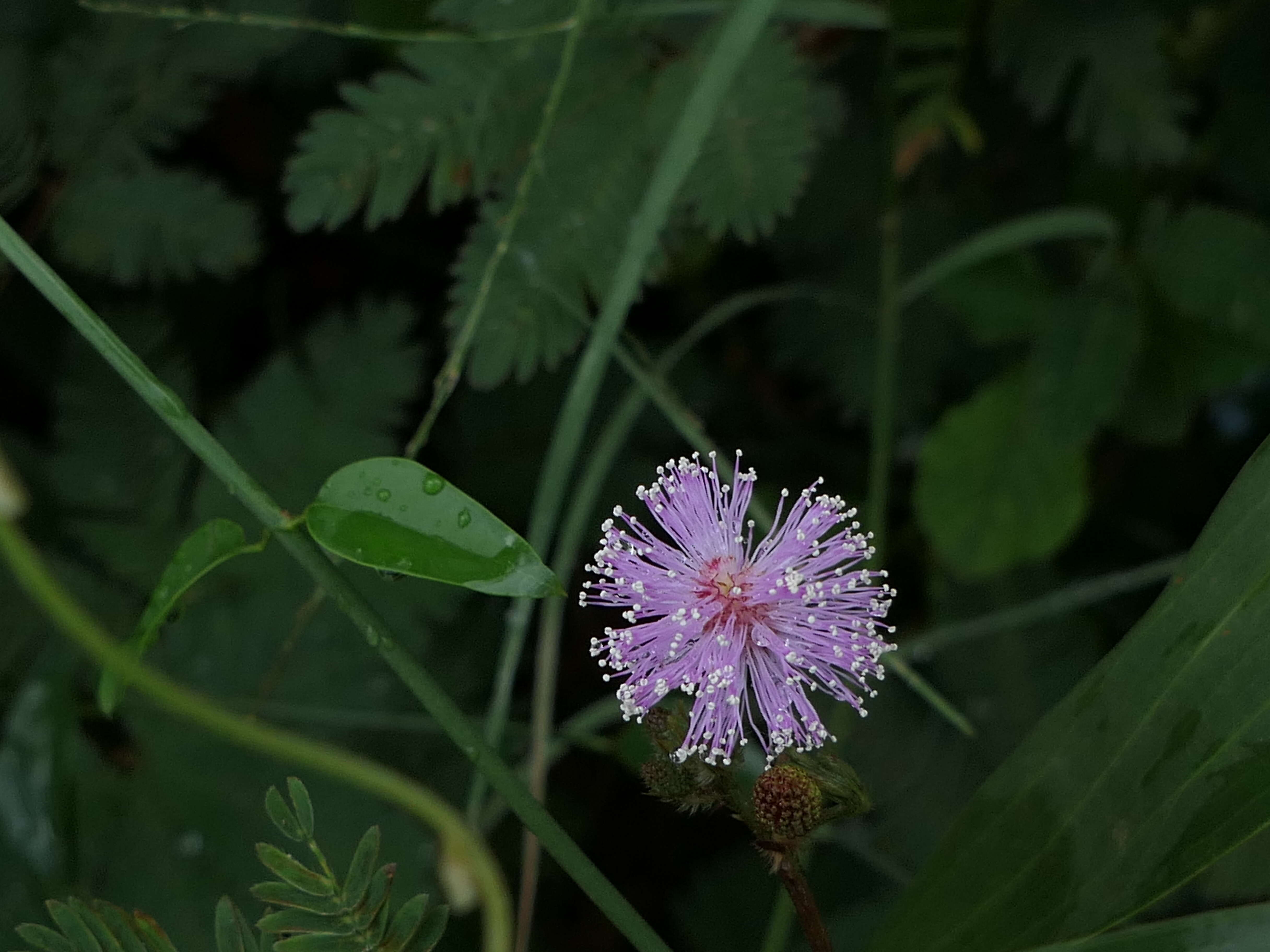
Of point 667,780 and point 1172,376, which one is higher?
point 1172,376

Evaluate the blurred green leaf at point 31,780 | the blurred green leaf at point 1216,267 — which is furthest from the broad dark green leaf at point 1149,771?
the blurred green leaf at point 31,780

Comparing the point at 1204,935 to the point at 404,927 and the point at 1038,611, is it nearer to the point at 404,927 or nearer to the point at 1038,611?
the point at 404,927

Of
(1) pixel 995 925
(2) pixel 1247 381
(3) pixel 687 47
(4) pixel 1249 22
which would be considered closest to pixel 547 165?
(3) pixel 687 47

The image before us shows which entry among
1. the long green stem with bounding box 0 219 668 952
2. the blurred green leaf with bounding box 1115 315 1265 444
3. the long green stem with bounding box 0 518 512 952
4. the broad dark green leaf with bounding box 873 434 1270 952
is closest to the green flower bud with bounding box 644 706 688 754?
the long green stem with bounding box 0 219 668 952

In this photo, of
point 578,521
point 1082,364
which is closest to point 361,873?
A: point 578,521

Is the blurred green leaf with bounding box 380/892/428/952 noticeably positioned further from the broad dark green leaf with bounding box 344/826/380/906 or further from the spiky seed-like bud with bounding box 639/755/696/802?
the spiky seed-like bud with bounding box 639/755/696/802

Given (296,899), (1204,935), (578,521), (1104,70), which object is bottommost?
(1204,935)

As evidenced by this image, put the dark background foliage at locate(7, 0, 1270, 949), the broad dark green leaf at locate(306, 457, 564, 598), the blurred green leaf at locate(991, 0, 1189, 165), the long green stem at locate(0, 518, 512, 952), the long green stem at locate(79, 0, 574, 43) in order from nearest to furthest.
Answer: the long green stem at locate(0, 518, 512, 952) < the broad dark green leaf at locate(306, 457, 564, 598) < the long green stem at locate(79, 0, 574, 43) < the dark background foliage at locate(7, 0, 1270, 949) < the blurred green leaf at locate(991, 0, 1189, 165)
